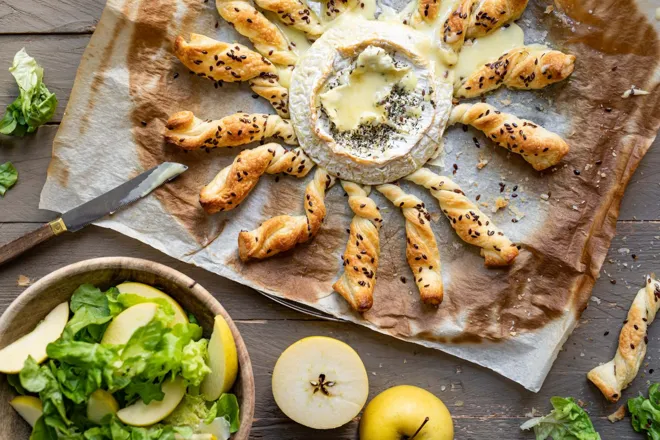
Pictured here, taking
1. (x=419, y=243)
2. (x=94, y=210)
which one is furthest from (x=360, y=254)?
(x=94, y=210)

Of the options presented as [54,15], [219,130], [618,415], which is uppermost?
[54,15]

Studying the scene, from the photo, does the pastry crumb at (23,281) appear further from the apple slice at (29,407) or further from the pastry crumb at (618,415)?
the pastry crumb at (618,415)

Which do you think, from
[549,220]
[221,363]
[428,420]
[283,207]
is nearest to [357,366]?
[428,420]

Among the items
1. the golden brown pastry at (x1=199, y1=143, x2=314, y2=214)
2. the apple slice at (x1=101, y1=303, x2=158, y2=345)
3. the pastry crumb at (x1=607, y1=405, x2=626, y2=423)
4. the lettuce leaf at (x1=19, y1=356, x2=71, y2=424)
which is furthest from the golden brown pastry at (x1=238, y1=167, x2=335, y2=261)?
the pastry crumb at (x1=607, y1=405, x2=626, y2=423)

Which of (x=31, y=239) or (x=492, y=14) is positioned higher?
(x=492, y=14)

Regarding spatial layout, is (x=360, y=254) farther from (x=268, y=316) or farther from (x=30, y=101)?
(x=30, y=101)
